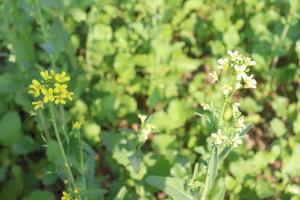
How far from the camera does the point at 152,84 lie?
3.16m

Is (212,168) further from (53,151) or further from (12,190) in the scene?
(12,190)

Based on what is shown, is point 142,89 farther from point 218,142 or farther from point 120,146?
point 218,142

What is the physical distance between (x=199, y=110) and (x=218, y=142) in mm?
1347

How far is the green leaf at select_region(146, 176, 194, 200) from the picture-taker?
1.93 m

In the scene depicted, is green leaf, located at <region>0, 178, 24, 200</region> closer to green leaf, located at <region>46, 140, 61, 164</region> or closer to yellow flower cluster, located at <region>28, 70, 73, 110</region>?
green leaf, located at <region>46, 140, 61, 164</region>

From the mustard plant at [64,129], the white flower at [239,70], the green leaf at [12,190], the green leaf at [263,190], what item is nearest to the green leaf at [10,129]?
the green leaf at [12,190]

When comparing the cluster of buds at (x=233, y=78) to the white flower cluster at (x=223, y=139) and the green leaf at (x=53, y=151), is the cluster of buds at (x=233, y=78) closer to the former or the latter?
the white flower cluster at (x=223, y=139)

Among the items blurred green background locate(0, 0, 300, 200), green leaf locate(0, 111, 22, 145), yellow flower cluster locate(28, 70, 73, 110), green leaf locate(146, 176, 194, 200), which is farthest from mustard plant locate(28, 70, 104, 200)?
green leaf locate(0, 111, 22, 145)

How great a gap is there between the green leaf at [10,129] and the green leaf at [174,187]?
1.20 metres

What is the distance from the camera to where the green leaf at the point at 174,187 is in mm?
1934

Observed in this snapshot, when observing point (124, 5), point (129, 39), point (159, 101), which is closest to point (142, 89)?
point (159, 101)

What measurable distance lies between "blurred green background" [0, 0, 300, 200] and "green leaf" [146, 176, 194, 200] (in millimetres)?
464

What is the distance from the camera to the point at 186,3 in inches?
139

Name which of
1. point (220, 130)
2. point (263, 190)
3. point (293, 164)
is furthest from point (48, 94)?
point (293, 164)
